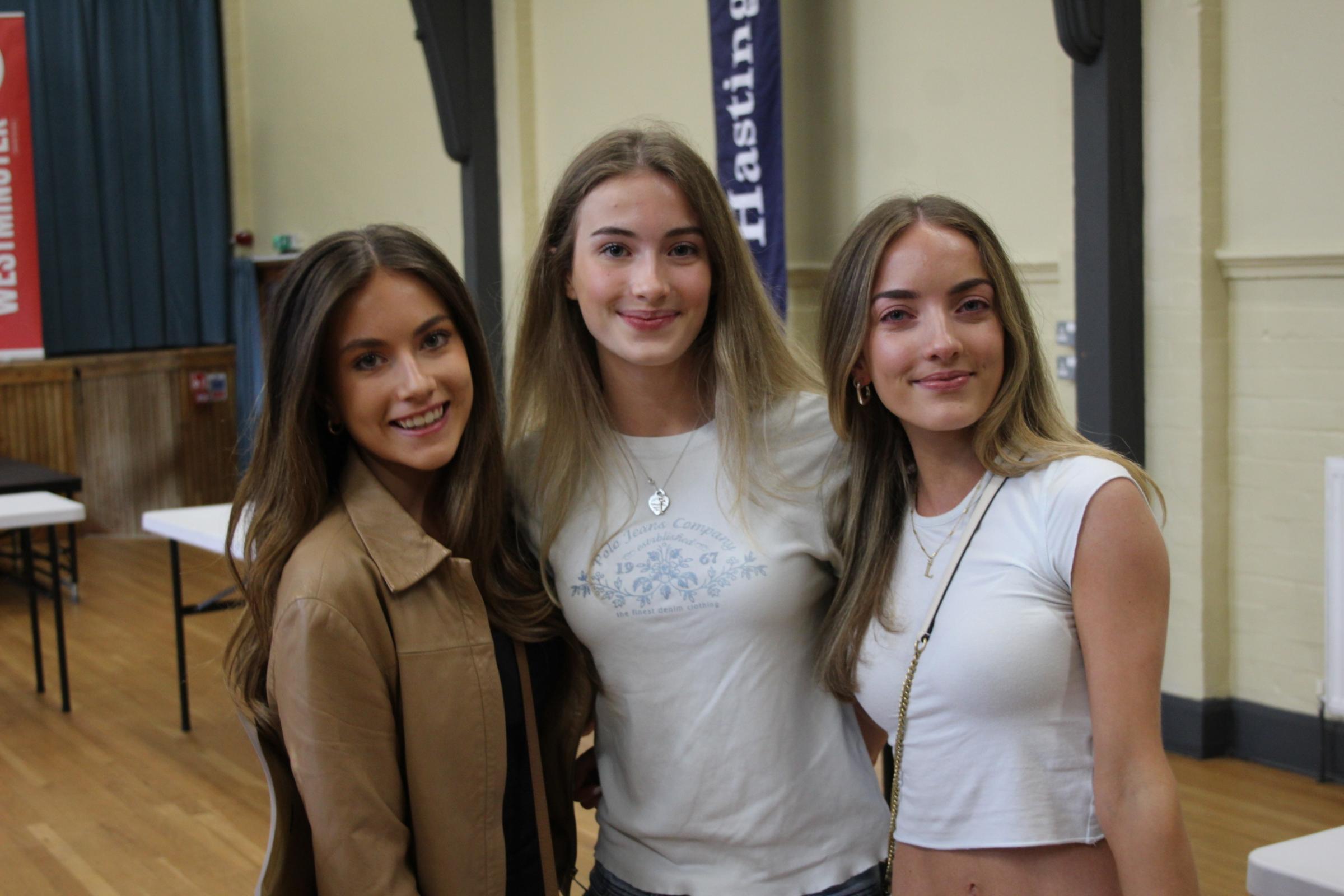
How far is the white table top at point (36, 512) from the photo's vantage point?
5070mm

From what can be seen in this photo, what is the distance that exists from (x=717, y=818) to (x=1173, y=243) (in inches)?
123

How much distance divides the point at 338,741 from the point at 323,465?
36cm

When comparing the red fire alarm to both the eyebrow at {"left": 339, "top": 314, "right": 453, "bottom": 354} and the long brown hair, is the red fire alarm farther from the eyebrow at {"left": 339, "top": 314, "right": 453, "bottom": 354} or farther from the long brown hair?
the eyebrow at {"left": 339, "top": 314, "right": 453, "bottom": 354}

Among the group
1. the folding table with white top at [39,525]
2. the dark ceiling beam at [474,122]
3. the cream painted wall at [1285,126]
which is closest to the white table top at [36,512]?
the folding table with white top at [39,525]

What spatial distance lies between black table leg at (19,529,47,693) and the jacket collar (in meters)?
4.19

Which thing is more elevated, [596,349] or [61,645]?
[596,349]

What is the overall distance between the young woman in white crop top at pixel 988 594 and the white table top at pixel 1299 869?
85mm

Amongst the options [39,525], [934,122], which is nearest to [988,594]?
[934,122]

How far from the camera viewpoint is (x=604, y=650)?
1.67m

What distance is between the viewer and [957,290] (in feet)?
5.00

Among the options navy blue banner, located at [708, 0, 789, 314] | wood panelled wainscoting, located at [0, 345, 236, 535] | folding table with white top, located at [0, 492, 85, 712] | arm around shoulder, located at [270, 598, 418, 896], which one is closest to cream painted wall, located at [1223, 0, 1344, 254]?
navy blue banner, located at [708, 0, 789, 314]

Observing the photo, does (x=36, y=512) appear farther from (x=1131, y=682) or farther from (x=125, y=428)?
(x=1131, y=682)

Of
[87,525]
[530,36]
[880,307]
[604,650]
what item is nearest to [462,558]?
[604,650]

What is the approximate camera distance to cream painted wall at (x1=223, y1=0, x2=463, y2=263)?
8.23 metres
